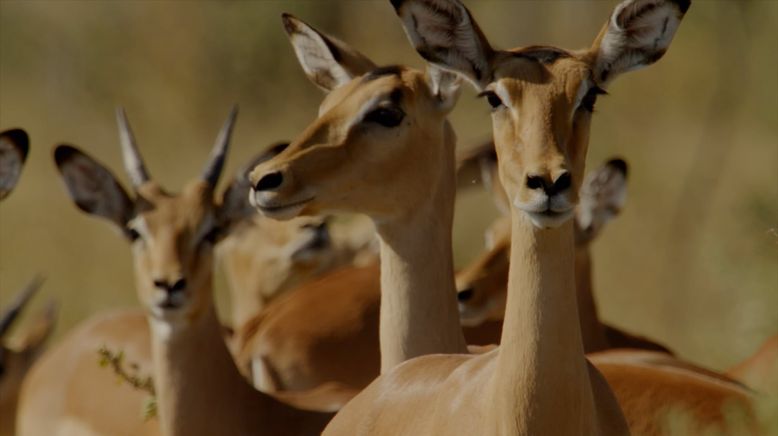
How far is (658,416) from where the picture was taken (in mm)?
7168

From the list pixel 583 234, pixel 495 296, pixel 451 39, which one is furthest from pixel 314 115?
pixel 451 39

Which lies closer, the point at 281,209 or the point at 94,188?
the point at 281,209

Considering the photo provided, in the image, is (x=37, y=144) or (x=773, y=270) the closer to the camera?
(x=773, y=270)

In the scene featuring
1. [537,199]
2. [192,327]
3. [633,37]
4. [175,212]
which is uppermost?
[633,37]

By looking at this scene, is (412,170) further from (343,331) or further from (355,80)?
(343,331)

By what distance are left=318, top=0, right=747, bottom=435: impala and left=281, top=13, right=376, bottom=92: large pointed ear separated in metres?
2.02

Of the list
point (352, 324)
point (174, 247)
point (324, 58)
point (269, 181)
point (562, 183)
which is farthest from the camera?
point (352, 324)

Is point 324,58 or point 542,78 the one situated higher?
point 542,78

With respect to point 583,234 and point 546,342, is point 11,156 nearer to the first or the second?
point 546,342

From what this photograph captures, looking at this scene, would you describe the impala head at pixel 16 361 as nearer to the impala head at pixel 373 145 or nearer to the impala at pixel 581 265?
the impala at pixel 581 265

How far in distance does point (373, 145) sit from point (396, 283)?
472 mm

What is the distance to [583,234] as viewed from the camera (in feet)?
33.2

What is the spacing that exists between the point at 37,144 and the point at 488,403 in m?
13.4

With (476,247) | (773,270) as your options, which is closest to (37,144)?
(476,247)
